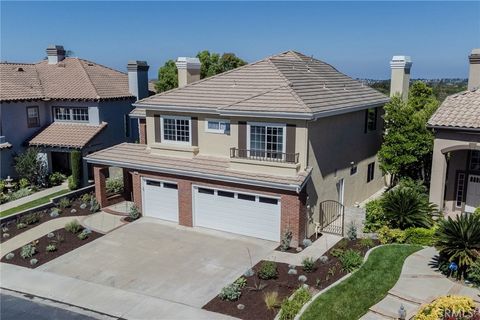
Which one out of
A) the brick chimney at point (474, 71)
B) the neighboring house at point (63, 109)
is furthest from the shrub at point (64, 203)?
the brick chimney at point (474, 71)

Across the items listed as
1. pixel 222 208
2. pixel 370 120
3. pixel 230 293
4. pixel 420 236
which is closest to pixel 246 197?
pixel 222 208

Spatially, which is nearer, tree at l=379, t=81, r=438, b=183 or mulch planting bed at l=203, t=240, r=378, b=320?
mulch planting bed at l=203, t=240, r=378, b=320

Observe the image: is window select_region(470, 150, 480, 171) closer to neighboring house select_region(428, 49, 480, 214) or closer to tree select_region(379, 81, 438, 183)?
neighboring house select_region(428, 49, 480, 214)

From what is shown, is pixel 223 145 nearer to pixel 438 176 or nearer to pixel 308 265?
pixel 308 265

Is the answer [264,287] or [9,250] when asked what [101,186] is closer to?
[9,250]

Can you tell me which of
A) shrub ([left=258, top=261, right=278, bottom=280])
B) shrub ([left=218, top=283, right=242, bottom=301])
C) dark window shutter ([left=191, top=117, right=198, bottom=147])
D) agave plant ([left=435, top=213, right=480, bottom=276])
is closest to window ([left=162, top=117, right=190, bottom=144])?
dark window shutter ([left=191, top=117, right=198, bottom=147])

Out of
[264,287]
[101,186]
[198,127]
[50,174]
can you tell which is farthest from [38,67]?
[264,287]

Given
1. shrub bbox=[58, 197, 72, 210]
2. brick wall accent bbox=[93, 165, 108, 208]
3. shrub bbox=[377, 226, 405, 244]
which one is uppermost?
brick wall accent bbox=[93, 165, 108, 208]
